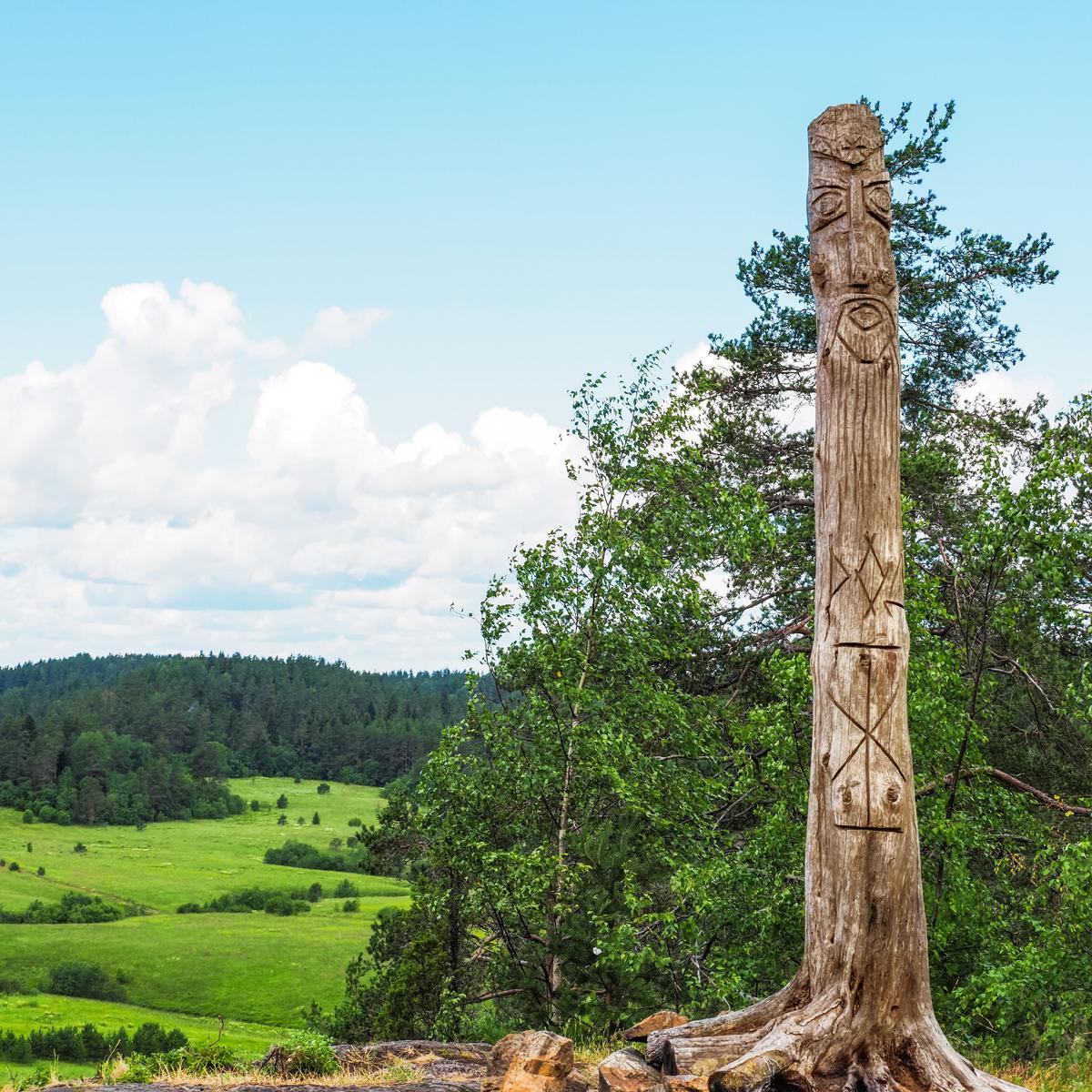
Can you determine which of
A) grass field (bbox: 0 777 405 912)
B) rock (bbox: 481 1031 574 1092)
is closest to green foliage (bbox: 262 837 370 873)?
grass field (bbox: 0 777 405 912)

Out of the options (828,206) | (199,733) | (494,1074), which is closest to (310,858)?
(199,733)

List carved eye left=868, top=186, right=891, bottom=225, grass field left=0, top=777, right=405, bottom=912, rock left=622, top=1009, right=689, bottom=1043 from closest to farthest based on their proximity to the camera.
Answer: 1. carved eye left=868, top=186, right=891, bottom=225
2. rock left=622, top=1009, right=689, bottom=1043
3. grass field left=0, top=777, right=405, bottom=912

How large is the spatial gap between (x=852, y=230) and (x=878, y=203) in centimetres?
30

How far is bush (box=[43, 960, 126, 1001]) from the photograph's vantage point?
70.2 meters

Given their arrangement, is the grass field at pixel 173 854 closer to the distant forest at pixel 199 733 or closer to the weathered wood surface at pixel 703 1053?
the distant forest at pixel 199 733

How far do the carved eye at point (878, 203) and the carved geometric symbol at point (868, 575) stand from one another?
8.01ft

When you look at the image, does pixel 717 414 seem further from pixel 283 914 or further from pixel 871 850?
pixel 283 914

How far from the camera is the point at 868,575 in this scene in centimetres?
753

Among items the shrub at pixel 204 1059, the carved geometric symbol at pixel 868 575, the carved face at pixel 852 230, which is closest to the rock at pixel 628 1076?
the carved geometric symbol at pixel 868 575

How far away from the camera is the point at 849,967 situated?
23.3 feet

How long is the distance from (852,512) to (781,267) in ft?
42.6

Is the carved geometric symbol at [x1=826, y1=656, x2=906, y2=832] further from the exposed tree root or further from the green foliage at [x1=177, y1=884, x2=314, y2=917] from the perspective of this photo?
the green foliage at [x1=177, y1=884, x2=314, y2=917]

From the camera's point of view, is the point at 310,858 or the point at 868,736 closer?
the point at 868,736

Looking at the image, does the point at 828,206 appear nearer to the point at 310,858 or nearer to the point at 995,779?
the point at 995,779
